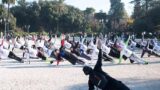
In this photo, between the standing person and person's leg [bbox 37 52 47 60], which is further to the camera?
person's leg [bbox 37 52 47 60]

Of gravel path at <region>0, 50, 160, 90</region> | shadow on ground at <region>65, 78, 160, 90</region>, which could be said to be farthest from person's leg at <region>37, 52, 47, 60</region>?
shadow on ground at <region>65, 78, 160, 90</region>

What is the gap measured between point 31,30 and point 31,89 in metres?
102

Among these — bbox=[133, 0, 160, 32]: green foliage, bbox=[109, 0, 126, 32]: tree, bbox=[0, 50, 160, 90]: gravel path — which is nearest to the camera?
bbox=[0, 50, 160, 90]: gravel path

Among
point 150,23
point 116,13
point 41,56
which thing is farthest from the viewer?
point 116,13

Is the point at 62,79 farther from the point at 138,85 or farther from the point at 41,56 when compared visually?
the point at 41,56

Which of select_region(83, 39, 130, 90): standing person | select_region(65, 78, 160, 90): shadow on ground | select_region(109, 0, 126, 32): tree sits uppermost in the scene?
select_region(109, 0, 126, 32): tree

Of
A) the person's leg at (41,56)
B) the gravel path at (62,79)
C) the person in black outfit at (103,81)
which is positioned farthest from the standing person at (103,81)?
the person's leg at (41,56)

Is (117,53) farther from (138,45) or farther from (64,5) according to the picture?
(64,5)

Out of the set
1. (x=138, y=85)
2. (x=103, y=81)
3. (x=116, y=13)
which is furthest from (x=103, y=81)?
(x=116, y=13)

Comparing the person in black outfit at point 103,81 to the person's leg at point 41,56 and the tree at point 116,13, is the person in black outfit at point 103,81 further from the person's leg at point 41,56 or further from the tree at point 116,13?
the tree at point 116,13

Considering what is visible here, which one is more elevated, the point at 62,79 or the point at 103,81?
the point at 103,81

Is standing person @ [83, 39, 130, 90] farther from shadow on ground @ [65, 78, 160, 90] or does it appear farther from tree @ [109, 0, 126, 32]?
tree @ [109, 0, 126, 32]

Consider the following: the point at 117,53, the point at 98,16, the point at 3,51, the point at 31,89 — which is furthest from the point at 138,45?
the point at 98,16

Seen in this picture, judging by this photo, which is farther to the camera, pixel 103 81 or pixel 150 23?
pixel 150 23
